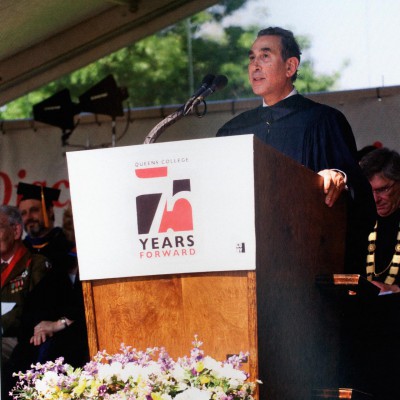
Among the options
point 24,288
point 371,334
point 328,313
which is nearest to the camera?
point 328,313

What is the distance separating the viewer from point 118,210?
2.60 m

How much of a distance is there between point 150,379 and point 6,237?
13.6ft

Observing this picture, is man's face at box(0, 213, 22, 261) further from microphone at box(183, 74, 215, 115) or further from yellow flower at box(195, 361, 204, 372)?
yellow flower at box(195, 361, 204, 372)

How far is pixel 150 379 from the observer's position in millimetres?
2445

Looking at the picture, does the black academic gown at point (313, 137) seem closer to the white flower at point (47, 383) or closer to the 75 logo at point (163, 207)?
the 75 logo at point (163, 207)

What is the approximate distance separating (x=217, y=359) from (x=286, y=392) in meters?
0.27

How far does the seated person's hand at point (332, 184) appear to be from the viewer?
9.60 ft

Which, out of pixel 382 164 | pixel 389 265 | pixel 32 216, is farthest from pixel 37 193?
pixel 389 265

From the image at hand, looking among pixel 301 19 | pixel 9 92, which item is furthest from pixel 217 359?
pixel 301 19

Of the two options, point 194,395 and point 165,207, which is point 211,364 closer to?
point 194,395

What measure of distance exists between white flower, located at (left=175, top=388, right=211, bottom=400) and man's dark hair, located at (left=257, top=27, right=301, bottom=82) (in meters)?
1.45

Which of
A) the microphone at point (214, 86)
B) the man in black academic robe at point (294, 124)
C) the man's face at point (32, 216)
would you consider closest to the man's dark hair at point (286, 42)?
the man in black academic robe at point (294, 124)

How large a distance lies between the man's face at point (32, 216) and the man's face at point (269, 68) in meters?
4.07

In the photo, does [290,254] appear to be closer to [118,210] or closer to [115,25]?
[118,210]
